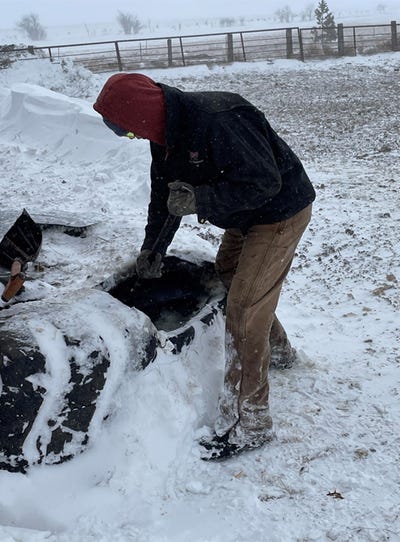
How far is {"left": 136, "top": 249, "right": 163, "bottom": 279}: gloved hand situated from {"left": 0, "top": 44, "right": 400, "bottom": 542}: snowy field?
28cm

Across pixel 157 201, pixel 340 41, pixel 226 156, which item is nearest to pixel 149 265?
pixel 157 201

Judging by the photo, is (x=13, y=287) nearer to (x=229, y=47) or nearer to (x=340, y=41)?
(x=229, y=47)

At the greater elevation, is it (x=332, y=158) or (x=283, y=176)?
(x=283, y=176)

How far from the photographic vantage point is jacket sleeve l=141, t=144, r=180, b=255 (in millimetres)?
2576

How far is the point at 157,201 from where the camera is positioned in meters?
2.86

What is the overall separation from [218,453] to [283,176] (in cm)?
123

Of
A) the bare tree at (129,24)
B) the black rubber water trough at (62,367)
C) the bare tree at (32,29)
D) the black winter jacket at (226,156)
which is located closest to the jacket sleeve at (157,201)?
the black winter jacket at (226,156)

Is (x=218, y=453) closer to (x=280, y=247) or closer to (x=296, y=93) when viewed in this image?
(x=280, y=247)

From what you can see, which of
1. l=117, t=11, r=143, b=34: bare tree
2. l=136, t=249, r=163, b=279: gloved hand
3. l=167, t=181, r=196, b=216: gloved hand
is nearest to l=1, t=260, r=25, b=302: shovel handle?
l=136, t=249, r=163, b=279: gloved hand

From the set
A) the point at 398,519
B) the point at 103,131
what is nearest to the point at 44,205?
the point at 103,131

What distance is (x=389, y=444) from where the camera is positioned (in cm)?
259

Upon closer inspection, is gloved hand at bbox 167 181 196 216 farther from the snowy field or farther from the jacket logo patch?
the snowy field

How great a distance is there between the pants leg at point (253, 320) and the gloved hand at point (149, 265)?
0.54 meters

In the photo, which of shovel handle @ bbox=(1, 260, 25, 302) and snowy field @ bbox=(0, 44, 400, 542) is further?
shovel handle @ bbox=(1, 260, 25, 302)
